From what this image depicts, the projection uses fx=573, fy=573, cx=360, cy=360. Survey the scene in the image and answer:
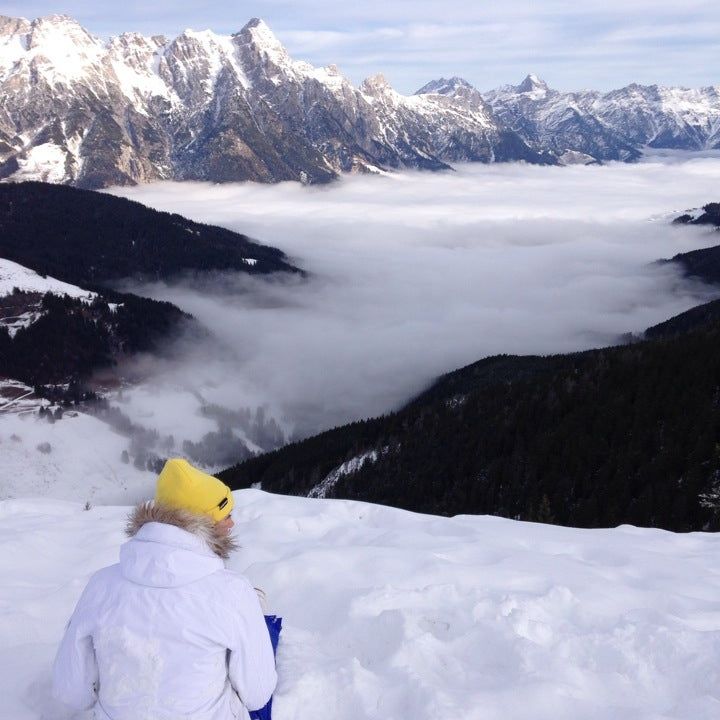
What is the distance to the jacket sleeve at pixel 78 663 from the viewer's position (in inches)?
189

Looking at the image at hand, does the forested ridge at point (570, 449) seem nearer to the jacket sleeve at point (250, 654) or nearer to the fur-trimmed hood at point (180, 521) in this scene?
the jacket sleeve at point (250, 654)

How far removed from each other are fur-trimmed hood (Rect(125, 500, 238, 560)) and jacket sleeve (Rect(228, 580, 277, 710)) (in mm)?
487

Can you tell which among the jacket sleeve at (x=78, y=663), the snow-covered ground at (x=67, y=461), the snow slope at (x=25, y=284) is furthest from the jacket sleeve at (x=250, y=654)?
the snow slope at (x=25, y=284)

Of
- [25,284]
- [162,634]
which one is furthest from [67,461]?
[162,634]

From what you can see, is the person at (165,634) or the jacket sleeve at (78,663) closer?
the person at (165,634)

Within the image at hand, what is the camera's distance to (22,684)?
6777 mm

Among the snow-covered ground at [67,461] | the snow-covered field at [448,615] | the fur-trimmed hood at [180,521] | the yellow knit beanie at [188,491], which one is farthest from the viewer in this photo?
the snow-covered ground at [67,461]

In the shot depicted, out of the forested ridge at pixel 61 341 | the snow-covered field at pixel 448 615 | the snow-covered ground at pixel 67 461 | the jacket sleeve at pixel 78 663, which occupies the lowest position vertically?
the snow-covered ground at pixel 67 461

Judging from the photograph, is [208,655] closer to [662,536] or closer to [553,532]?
[553,532]

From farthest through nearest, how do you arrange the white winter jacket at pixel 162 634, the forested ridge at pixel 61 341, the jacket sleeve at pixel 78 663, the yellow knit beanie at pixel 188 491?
the forested ridge at pixel 61 341 < the yellow knit beanie at pixel 188 491 < the jacket sleeve at pixel 78 663 < the white winter jacket at pixel 162 634

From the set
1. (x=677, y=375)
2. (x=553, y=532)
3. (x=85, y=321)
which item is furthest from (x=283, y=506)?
(x=85, y=321)

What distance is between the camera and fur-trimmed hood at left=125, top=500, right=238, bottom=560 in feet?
16.7

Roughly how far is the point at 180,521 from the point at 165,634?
913 mm

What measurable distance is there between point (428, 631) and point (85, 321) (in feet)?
670
